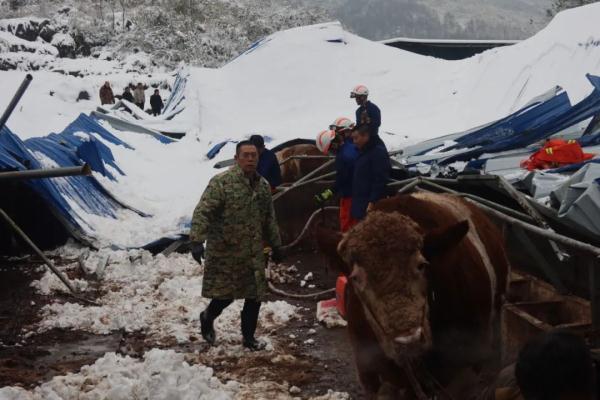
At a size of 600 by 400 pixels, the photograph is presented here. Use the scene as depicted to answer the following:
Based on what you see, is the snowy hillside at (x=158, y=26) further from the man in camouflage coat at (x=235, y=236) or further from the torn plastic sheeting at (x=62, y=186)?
the man in camouflage coat at (x=235, y=236)

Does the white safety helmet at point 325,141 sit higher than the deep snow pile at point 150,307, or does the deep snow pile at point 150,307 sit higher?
the white safety helmet at point 325,141

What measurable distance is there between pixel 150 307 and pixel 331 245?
457 cm

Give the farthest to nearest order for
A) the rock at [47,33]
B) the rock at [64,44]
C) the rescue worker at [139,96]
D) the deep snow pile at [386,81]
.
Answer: the rock at [47,33] < the rock at [64,44] < the rescue worker at [139,96] < the deep snow pile at [386,81]

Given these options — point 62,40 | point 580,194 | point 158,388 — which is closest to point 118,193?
point 158,388

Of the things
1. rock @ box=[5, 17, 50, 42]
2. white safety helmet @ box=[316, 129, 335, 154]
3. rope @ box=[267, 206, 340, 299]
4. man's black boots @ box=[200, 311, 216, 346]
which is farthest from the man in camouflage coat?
rock @ box=[5, 17, 50, 42]

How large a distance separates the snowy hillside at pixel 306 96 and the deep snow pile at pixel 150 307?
1.36 metres

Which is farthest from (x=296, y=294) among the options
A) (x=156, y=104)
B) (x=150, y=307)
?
(x=156, y=104)

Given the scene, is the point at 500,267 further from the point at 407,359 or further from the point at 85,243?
the point at 85,243

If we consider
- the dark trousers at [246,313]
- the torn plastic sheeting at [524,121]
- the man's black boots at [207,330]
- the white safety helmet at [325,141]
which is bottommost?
the man's black boots at [207,330]

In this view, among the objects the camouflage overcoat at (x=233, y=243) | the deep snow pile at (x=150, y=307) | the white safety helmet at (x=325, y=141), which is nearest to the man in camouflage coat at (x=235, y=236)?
the camouflage overcoat at (x=233, y=243)

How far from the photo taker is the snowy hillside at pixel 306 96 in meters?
14.7

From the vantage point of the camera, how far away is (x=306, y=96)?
24109mm

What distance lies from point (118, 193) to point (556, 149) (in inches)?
363

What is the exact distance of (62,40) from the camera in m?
43.6
